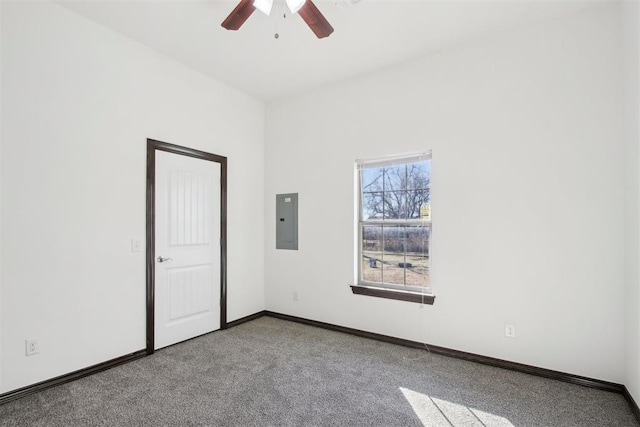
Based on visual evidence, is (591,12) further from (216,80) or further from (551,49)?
(216,80)

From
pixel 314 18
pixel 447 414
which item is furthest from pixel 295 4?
pixel 447 414

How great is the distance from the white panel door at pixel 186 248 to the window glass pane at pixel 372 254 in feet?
5.66

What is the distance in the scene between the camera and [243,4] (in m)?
2.16

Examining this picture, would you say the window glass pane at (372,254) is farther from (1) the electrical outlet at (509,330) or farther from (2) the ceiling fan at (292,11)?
(2) the ceiling fan at (292,11)

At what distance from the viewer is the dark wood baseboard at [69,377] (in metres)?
2.28

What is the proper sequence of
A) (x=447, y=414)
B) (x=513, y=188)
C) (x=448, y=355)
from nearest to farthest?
1. (x=447, y=414)
2. (x=513, y=188)
3. (x=448, y=355)

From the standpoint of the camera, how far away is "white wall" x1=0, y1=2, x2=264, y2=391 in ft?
7.67

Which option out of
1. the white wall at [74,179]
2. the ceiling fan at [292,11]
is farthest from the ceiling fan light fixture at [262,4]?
the white wall at [74,179]

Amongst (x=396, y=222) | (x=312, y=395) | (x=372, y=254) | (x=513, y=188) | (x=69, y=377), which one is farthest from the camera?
(x=372, y=254)

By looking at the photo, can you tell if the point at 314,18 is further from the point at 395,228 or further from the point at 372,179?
the point at 395,228

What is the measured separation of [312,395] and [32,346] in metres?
2.10

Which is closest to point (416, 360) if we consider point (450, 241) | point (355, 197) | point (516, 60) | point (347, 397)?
point (347, 397)

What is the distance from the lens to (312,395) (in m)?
2.37

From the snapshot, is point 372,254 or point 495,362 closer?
point 495,362
